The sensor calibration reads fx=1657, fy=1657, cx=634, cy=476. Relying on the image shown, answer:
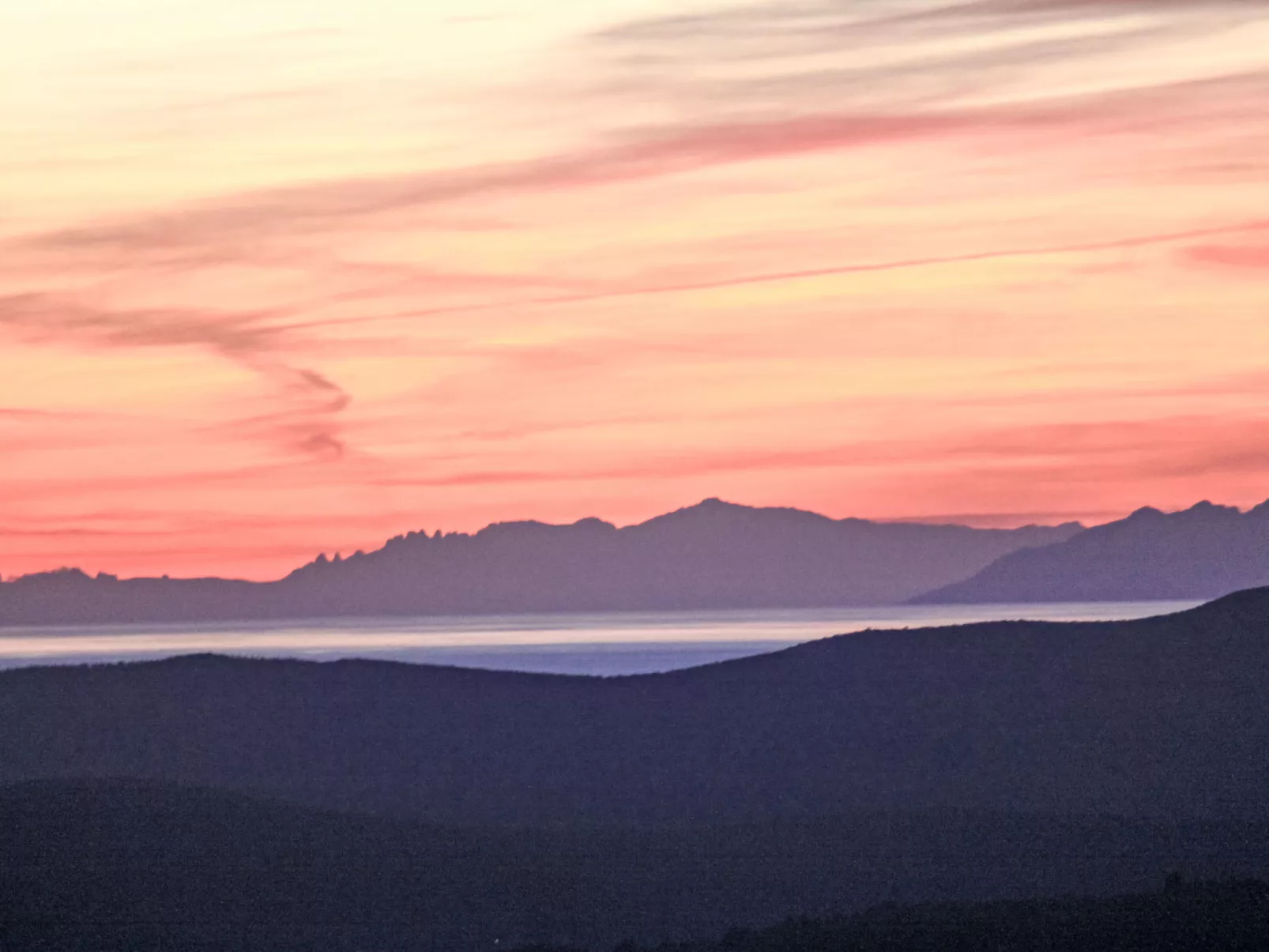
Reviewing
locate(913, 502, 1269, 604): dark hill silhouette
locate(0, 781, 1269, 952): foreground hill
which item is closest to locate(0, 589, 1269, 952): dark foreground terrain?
locate(0, 781, 1269, 952): foreground hill

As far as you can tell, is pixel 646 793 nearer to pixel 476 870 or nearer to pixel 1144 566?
pixel 476 870

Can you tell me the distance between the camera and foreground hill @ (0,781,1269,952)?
29453 millimetres

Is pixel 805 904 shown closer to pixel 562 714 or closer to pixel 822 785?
pixel 822 785

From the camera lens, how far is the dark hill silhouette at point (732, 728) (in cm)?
3956

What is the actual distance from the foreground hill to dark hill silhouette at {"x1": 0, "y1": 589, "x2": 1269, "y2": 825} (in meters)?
3.34

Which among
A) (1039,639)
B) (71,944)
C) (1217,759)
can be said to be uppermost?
(1039,639)

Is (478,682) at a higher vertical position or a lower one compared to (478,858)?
higher

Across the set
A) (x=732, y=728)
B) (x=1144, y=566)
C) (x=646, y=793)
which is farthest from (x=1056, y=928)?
(x=1144, y=566)

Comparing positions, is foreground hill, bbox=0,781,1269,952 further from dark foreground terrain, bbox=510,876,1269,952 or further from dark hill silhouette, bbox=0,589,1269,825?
dark foreground terrain, bbox=510,876,1269,952

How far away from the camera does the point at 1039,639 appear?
4828cm

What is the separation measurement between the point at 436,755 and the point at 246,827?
37.0ft

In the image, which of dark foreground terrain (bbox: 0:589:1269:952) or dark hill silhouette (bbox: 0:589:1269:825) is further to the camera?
dark hill silhouette (bbox: 0:589:1269:825)

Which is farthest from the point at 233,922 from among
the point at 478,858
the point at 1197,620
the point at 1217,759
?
the point at 1197,620

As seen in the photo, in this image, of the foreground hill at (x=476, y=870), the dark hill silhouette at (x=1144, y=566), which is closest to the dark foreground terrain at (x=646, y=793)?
the foreground hill at (x=476, y=870)
